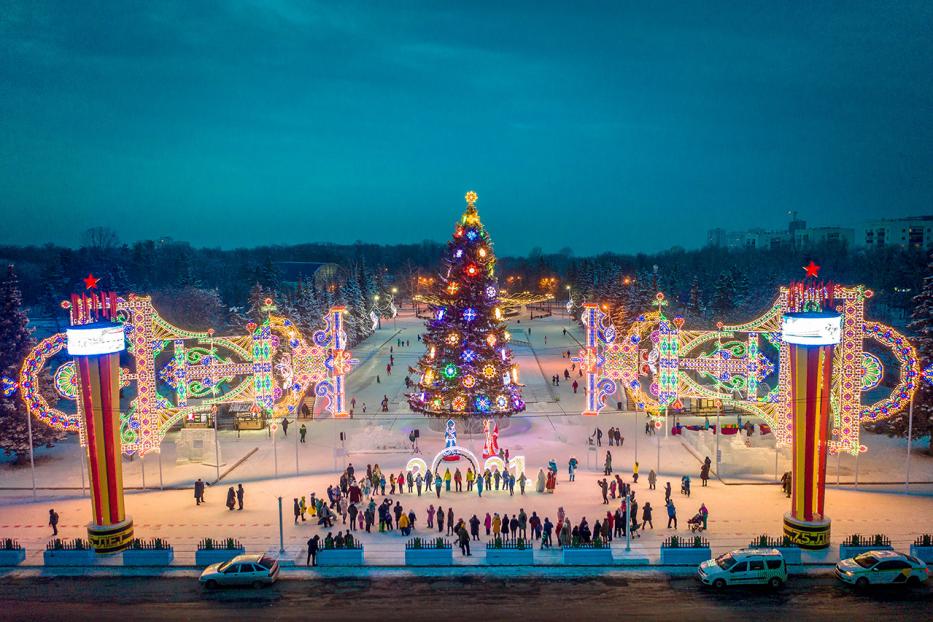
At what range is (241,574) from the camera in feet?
56.1

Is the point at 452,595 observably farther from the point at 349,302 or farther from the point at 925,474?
the point at 349,302

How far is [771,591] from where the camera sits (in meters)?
16.6

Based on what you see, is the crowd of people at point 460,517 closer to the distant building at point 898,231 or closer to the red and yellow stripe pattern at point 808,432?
the red and yellow stripe pattern at point 808,432

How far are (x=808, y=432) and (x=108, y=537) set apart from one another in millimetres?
20462

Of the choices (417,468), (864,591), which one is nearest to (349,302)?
(417,468)

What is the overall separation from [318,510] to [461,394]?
10563 mm

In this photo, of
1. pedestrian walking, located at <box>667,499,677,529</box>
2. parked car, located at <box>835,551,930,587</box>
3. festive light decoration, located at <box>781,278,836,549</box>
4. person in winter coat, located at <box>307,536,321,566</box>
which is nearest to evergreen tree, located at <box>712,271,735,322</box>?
festive light decoration, located at <box>781,278,836,549</box>

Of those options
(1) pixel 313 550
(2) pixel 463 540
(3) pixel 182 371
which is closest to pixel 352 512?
(1) pixel 313 550

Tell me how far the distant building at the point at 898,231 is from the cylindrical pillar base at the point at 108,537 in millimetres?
165469

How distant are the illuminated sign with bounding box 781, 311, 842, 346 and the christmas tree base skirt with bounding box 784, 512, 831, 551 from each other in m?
5.05

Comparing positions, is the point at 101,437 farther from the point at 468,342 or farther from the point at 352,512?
the point at 468,342

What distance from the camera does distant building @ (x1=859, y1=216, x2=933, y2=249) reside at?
497 ft

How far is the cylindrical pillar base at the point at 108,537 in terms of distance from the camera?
19328 millimetres

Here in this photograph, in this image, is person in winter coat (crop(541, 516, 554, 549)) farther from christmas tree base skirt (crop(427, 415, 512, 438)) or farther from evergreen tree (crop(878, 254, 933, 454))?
evergreen tree (crop(878, 254, 933, 454))
